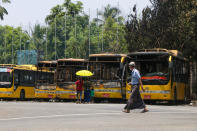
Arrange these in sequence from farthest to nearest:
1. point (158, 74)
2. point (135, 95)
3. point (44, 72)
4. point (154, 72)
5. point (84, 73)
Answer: point (44, 72)
point (84, 73)
point (154, 72)
point (158, 74)
point (135, 95)

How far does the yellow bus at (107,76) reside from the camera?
3278 centimetres

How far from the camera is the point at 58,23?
9569 cm

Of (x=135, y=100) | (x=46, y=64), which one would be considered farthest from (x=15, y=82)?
(x=135, y=100)

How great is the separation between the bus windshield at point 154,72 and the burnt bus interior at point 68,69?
7.53 metres

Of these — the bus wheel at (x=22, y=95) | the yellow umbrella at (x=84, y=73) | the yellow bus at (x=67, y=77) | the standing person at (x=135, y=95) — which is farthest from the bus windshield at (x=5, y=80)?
the standing person at (x=135, y=95)

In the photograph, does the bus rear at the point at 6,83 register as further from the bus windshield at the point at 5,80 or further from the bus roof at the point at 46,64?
the bus roof at the point at 46,64

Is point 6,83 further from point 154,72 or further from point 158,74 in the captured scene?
point 158,74

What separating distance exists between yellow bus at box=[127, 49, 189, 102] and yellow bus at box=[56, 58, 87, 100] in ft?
21.3

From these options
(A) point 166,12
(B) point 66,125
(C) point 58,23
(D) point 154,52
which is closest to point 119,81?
(D) point 154,52

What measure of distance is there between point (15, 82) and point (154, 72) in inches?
632

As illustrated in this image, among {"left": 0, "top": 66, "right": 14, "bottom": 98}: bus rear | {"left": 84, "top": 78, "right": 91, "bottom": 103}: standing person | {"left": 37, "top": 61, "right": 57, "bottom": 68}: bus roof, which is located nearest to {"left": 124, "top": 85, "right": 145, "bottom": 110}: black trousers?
{"left": 84, "top": 78, "right": 91, "bottom": 103}: standing person

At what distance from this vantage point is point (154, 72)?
95.9 feet

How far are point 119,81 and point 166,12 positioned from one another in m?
12.5

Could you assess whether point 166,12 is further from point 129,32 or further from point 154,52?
point 154,52
